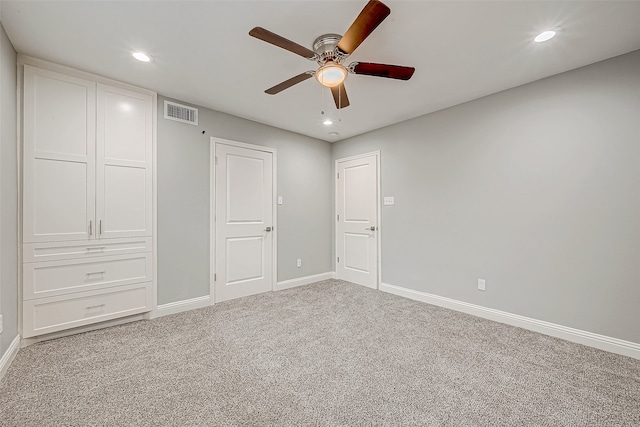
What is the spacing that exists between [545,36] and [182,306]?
14.1ft

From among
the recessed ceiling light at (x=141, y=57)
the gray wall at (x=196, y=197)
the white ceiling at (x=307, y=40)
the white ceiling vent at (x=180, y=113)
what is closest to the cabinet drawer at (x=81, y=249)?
the gray wall at (x=196, y=197)

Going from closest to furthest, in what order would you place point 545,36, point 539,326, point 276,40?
point 276,40
point 545,36
point 539,326

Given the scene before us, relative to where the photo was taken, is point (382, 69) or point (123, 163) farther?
point (123, 163)

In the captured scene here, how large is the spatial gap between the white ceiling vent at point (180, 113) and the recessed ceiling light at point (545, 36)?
3437mm

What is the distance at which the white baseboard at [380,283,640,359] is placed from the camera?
2248mm

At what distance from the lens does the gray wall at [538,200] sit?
2.28 metres

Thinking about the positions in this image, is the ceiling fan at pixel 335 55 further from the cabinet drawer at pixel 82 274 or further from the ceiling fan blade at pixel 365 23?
the cabinet drawer at pixel 82 274

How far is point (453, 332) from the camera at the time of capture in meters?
2.67

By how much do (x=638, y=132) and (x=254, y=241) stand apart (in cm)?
408

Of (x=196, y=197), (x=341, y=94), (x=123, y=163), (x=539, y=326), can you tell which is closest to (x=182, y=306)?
(x=196, y=197)

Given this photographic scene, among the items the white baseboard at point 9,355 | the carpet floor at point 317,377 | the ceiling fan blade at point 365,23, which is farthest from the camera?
the white baseboard at point 9,355

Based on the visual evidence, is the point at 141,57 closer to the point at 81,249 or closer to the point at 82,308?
the point at 81,249

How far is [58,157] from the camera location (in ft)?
7.96

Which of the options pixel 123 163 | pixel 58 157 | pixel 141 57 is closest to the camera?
pixel 141 57
